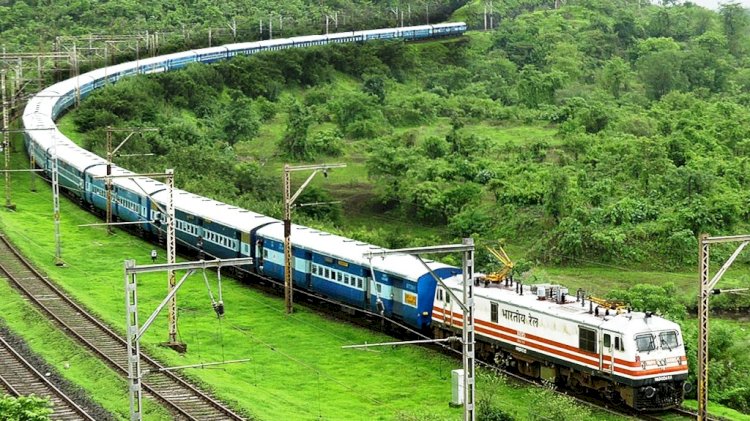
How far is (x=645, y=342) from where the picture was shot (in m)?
31.0

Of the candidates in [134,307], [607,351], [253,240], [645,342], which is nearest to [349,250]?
[253,240]

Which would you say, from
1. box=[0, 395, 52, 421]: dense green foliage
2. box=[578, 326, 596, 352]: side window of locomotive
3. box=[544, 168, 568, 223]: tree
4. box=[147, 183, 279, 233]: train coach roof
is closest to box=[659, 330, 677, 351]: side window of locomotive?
box=[578, 326, 596, 352]: side window of locomotive

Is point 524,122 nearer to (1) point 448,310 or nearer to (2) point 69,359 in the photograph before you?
(1) point 448,310

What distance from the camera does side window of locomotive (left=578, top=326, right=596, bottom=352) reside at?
31906 millimetres

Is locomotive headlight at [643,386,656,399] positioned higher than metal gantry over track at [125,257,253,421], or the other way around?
metal gantry over track at [125,257,253,421]

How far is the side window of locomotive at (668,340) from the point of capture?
103 feet

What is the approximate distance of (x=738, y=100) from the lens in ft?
320

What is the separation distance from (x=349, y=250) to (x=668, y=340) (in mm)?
13252

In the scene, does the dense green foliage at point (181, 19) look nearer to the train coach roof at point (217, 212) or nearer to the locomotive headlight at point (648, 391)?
the train coach roof at point (217, 212)

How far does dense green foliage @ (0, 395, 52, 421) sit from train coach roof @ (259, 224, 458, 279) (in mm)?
11600

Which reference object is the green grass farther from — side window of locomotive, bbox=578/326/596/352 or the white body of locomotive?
side window of locomotive, bbox=578/326/596/352

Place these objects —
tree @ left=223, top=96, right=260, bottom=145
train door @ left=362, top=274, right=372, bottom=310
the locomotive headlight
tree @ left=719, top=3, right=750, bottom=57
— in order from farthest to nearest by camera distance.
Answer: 1. tree @ left=719, top=3, right=750, bottom=57
2. tree @ left=223, top=96, right=260, bottom=145
3. train door @ left=362, top=274, right=372, bottom=310
4. the locomotive headlight

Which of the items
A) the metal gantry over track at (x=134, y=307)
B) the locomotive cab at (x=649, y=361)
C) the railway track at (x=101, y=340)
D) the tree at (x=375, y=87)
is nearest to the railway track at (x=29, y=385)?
the railway track at (x=101, y=340)

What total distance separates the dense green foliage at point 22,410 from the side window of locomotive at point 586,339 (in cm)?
1427
